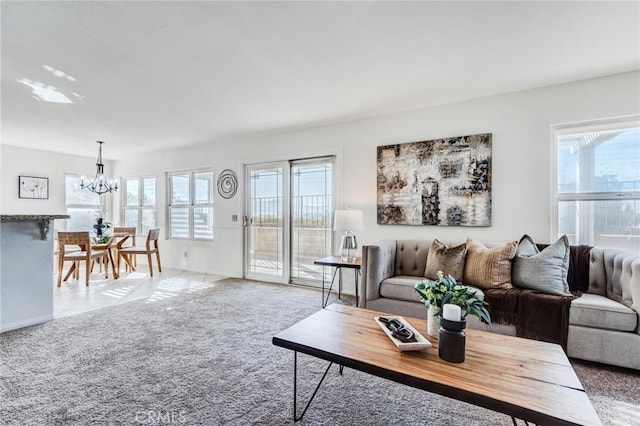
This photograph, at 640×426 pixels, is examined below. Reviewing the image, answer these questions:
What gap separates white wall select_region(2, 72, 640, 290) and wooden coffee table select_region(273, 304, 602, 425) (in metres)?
1.93

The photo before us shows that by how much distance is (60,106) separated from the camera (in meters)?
3.47

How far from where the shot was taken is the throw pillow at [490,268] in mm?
2547

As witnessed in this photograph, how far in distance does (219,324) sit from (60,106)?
3195mm

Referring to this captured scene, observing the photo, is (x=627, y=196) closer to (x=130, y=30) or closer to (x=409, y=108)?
(x=409, y=108)

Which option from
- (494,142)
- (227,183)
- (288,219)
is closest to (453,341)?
(494,142)

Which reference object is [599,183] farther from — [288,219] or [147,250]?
[147,250]

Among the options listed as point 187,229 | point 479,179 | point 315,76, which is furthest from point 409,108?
point 187,229

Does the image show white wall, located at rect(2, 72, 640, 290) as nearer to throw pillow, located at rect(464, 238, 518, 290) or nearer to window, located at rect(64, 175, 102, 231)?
throw pillow, located at rect(464, 238, 518, 290)

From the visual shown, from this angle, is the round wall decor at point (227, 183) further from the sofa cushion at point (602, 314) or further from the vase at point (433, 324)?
the sofa cushion at point (602, 314)

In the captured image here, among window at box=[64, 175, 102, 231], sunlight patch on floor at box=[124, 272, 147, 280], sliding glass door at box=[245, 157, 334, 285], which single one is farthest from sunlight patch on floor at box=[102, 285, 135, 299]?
window at box=[64, 175, 102, 231]

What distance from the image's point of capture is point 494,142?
3.16 metres

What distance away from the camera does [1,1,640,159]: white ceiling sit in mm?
1854

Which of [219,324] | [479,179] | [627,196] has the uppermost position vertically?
[479,179]

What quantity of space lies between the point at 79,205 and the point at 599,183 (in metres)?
8.52
